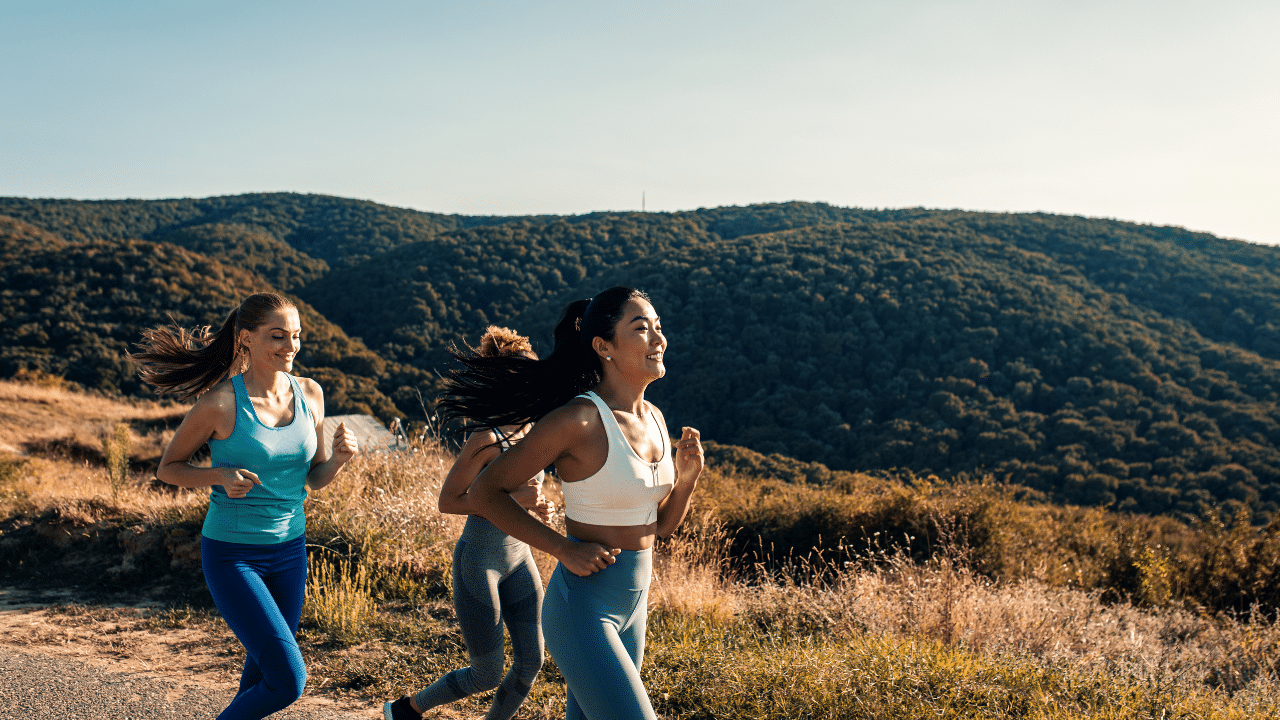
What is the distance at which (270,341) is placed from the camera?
2.77 meters

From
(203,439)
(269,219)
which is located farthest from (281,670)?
(269,219)

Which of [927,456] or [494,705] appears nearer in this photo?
[494,705]

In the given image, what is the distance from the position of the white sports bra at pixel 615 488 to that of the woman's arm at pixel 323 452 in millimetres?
1216

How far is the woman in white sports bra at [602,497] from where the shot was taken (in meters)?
2.01

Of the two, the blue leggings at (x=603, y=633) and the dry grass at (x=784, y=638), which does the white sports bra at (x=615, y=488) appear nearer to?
the blue leggings at (x=603, y=633)

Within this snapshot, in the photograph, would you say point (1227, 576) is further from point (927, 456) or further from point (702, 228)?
point (702, 228)

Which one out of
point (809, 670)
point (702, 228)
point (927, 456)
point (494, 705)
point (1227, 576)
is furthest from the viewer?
point (702, 228)

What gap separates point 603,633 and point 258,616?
1257mm

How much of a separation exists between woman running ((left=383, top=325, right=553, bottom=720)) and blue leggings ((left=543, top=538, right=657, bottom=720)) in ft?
2.10

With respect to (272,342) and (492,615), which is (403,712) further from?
(272,342)

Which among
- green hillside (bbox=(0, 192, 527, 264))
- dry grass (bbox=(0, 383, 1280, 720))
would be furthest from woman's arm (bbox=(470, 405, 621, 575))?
green hillside (bbox=(0, 192, 527, 264))

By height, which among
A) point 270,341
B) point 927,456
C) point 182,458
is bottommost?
point 927,456

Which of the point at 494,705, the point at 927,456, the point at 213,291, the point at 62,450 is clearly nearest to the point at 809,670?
the point at 494,705

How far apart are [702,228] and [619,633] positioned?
259 feet
